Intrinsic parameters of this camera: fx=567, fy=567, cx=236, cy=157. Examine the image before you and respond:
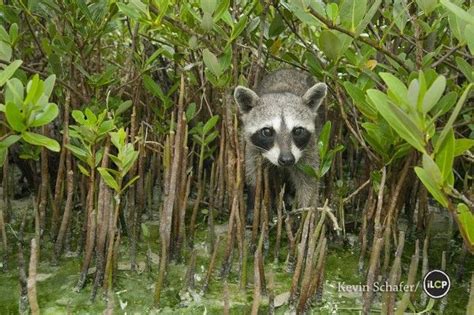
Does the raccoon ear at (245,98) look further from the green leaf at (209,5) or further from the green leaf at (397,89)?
the green leaf at (397,89)

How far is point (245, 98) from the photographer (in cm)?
357

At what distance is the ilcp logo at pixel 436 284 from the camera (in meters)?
2.46

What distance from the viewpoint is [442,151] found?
1.62m

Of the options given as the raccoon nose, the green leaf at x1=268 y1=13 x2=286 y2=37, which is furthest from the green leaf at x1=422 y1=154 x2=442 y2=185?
the raccoon nose

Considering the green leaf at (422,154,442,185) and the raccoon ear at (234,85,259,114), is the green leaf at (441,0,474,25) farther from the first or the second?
the raccoon ear at (234,85,259,114)

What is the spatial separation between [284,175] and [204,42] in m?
1.45

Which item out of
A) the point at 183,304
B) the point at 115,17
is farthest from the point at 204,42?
the point at 183,304

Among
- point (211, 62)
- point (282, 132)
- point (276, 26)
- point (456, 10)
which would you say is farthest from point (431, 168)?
point (282, 132)

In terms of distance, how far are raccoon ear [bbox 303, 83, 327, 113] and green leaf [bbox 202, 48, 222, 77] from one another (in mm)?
970

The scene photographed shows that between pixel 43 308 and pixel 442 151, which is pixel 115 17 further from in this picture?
pixel 442 151

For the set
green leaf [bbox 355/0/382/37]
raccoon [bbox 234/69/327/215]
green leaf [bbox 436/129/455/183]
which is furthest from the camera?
raccoon [bbox 234/69/327/215]

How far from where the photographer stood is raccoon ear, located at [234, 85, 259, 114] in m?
3.35

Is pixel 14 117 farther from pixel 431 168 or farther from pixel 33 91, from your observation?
pixel 431 168

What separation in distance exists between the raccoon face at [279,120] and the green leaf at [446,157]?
1871mm
